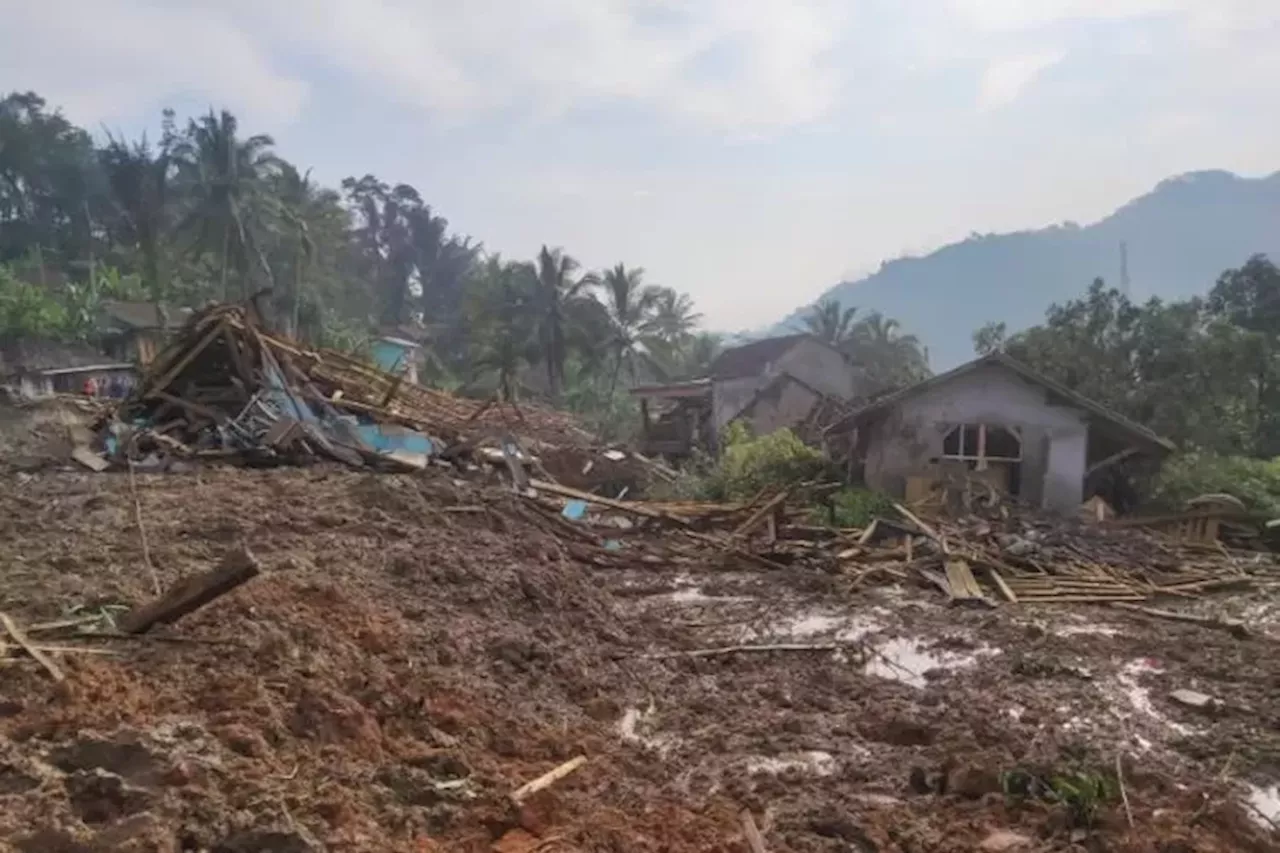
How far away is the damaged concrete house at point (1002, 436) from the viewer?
17156 mm

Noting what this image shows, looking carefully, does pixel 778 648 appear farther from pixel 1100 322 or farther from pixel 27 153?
pixel 27 153

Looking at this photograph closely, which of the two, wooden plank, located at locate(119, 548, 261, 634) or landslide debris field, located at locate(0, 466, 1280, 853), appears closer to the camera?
landslide debris field, located at locate(0, 466, 1280, 853)

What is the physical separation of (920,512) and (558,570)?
8078 mm

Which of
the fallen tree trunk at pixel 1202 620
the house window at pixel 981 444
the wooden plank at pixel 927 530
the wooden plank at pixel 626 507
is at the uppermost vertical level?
the house window at pixel 981 444

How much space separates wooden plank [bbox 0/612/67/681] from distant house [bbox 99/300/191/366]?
32.1 metres

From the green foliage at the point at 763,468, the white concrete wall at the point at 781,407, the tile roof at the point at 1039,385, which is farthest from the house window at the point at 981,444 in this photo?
the white concrete wall at the point at 781,407

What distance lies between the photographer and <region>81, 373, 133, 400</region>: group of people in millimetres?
25812

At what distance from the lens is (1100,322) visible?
68.9 ft

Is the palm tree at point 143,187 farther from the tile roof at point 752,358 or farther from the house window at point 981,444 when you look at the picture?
the house window at point 981,444

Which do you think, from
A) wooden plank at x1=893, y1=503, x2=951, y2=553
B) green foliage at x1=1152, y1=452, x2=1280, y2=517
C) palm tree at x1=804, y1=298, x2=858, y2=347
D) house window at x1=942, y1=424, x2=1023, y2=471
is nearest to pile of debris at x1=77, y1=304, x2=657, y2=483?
wooden plank at x1=893, y1=503, x2=951, y2=553

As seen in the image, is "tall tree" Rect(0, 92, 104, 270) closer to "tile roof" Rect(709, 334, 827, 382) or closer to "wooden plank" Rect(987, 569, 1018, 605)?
"tile roof" Rect(709, 334, 827, 382)

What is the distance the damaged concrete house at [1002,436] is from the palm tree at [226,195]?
29.6 metres

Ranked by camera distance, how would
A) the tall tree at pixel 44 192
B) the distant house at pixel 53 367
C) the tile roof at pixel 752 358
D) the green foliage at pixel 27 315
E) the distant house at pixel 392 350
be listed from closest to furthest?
1. the distant house at pixel 53 367
2. the green foliage at pixel 27 315
3. the tile roof at pixel 752 358
4. the distant house at pixel 392 350
5. the tall tree at pixel 44 192

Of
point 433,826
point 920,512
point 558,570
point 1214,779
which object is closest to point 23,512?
point 558,570
